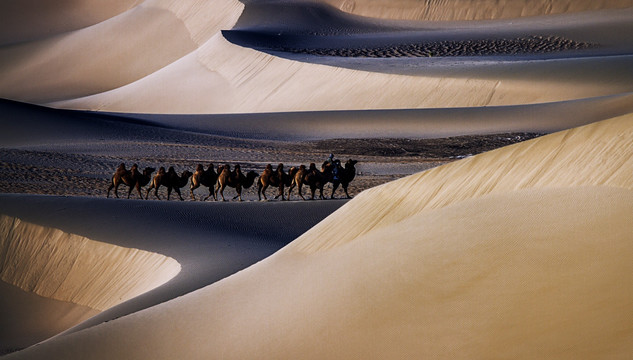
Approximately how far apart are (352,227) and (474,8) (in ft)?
172

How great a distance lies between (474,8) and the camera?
5947 centimetres

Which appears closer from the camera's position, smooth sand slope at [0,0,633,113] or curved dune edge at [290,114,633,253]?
curved dune edge at [290,114,633,253]

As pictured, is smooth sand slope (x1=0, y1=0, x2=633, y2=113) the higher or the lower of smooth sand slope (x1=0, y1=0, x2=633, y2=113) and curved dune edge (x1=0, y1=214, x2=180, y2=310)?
the higher

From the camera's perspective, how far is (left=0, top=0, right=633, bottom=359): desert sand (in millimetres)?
6340

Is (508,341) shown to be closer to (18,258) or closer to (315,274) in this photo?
(315,274)

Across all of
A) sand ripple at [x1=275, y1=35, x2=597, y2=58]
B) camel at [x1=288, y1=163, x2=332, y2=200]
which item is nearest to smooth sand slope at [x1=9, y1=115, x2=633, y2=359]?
camel at [x1=288, y1=163, x2=332, y2=200]

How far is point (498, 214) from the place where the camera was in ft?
23.7

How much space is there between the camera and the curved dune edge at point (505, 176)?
6.89 metres

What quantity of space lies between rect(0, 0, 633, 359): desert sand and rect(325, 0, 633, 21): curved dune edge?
20.2 m

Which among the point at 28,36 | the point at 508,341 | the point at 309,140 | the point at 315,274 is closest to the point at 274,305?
the point at 315,274

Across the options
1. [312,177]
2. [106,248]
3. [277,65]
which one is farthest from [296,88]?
[106,248]

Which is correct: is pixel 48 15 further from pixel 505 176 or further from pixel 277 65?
pixel 505 176

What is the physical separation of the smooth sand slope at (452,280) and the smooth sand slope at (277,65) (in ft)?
79.6

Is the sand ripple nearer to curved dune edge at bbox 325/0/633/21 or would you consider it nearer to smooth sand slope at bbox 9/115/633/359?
curved dune edge at bbox 325/0/633/21
